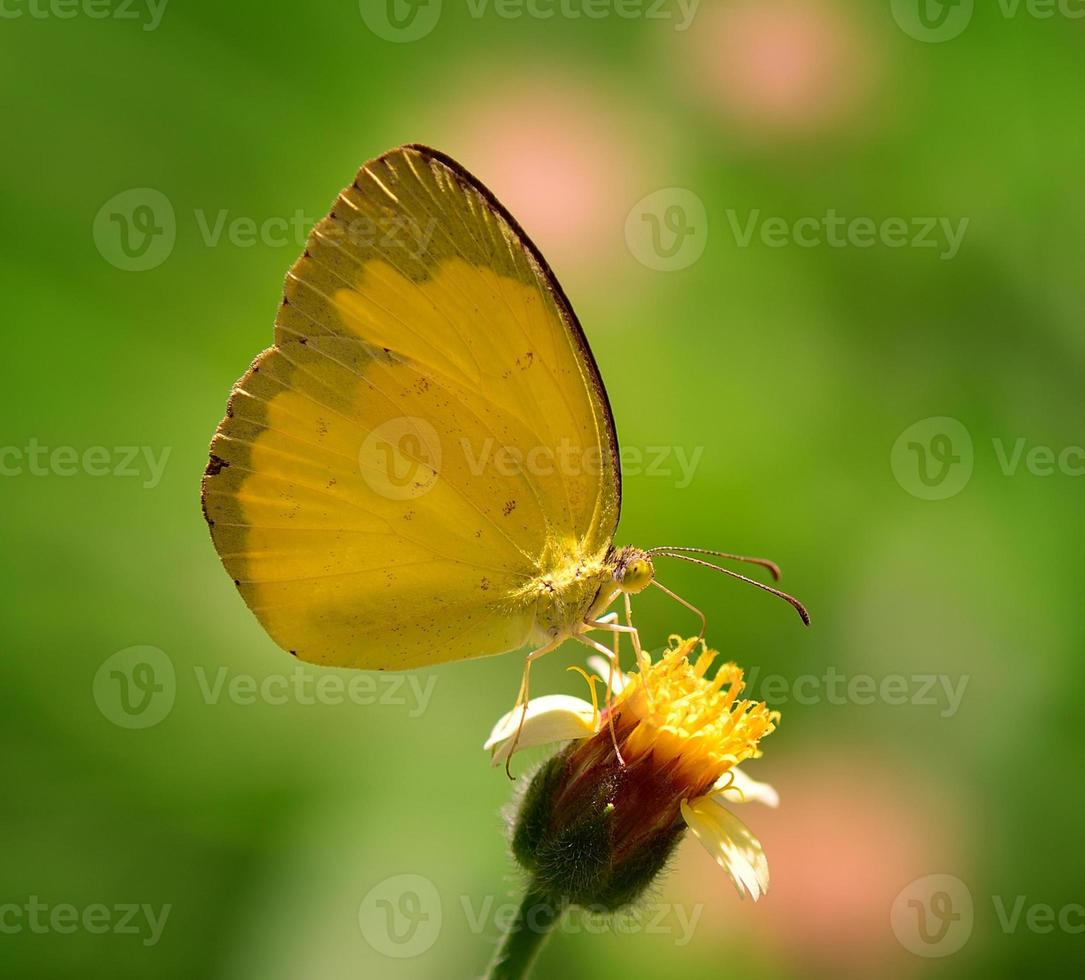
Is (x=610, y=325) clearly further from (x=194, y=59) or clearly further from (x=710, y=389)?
(x=194, y=59)

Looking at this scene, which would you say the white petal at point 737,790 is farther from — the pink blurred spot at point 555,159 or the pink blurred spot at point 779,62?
the pink blurred spot at point 779,62

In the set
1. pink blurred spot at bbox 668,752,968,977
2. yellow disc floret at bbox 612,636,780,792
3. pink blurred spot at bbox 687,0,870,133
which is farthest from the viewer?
pink blurred spot at bbox 687,0,870,133

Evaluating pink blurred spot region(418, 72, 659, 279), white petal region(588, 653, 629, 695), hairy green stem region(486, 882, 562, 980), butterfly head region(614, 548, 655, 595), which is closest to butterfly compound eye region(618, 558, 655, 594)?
butterfly head region(614, 548, 655, 595)

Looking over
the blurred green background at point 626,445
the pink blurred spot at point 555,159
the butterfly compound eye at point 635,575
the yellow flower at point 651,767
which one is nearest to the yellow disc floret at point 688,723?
the yellow flower at point 651,767

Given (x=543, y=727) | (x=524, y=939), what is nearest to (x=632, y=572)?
(x=543, y=727)

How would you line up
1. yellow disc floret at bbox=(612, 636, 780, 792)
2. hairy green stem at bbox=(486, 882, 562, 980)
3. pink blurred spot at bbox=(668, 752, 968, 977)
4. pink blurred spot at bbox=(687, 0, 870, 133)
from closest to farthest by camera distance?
hairy green stem at bbox=(486, 882, 562, 980)
yellow disc floret at bbox=(612, 636, 780, 792)
pink blurred spot at bbox=(668, 752, 968, 977)
pink blurred spot at bbox=(687, 0, 870, 133)

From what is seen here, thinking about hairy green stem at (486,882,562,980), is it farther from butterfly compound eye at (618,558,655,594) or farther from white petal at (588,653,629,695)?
butterfly compound eye at (618,558,655,594)

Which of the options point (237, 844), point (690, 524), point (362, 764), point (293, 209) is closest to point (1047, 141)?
point (690, 524)

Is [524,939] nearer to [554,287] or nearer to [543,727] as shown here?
[543,727]
